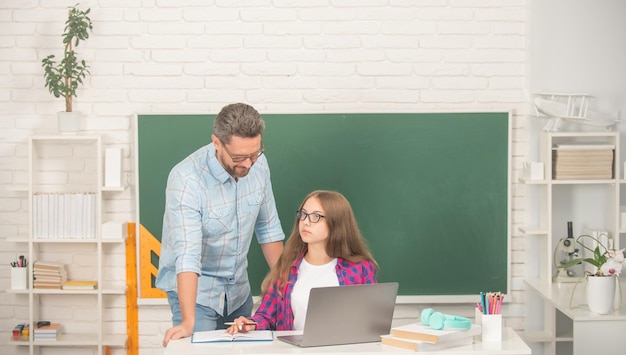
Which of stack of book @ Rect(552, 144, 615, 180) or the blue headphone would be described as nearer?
the blue headphone

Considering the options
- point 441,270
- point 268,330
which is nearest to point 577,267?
point 441,270

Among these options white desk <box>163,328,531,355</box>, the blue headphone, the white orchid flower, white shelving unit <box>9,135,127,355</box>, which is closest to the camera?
white desk <box>163,328,531,355</box>

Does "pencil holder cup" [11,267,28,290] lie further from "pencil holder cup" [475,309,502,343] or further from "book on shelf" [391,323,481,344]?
"pencil holder cup" [475,309,502,343]

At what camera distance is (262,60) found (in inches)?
165

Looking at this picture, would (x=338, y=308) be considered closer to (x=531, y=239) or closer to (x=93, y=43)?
(x=531, y=239)

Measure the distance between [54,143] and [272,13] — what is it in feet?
4.29

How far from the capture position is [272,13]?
4188mm

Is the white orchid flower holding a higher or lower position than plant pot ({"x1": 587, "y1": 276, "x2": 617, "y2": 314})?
higher

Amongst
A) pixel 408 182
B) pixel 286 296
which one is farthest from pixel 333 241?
pixel 408 182

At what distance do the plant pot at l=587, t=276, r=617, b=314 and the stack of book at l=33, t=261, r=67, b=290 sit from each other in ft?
8.33

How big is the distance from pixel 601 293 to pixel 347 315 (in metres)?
1.39

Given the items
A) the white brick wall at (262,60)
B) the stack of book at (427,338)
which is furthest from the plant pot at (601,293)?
the stack of book at (427,338)

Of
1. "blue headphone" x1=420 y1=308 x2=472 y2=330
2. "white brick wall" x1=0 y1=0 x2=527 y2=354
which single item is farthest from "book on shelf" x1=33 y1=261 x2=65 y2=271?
"blue headphone" x1=420 y1=308 x2=472 y2=330

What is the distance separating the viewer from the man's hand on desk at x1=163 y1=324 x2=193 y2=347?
9.13 ft
